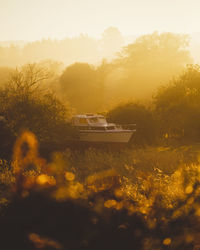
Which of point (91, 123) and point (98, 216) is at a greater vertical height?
point (91, 123)

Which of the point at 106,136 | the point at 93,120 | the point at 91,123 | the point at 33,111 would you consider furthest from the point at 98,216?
the point at 93,120

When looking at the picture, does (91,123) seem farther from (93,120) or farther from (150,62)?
(150,62)

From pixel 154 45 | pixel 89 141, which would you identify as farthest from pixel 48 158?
pixel 154 45

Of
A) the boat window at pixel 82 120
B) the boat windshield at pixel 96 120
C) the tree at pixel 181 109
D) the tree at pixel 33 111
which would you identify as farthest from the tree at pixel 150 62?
the tree at pixel 33 111

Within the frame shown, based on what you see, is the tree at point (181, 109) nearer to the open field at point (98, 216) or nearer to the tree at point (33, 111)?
the tree at point (33, 111)

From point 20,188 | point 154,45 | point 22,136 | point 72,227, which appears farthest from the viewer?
point 154,45

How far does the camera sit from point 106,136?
24781 millimetres

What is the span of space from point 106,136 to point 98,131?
79 centimetres

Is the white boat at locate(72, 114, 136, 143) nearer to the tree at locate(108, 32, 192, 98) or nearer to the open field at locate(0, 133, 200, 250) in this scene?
the open field at locate(0, 133, 200, 250)

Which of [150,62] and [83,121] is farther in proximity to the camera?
[150,62]

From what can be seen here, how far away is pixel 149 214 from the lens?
29.0 ft

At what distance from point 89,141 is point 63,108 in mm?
4273

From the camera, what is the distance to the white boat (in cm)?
2484

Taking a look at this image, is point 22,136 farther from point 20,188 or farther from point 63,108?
point 20,188
